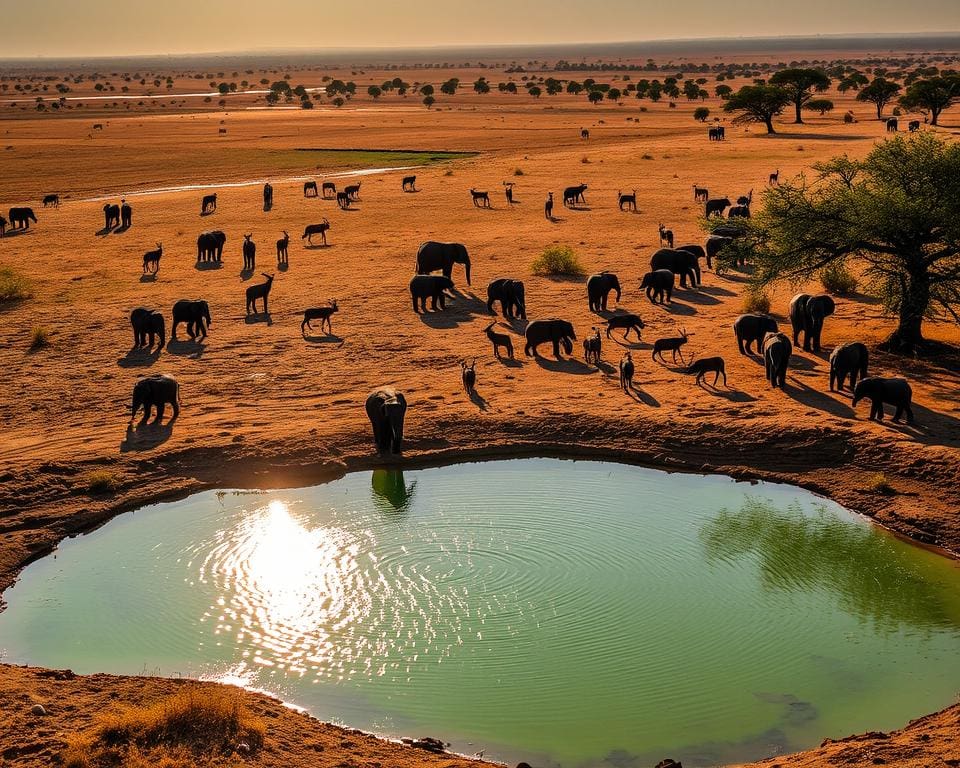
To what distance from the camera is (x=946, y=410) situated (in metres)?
20.8

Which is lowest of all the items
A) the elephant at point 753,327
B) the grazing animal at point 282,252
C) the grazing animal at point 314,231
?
the elephant at point 753,327

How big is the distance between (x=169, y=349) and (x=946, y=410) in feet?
57.8

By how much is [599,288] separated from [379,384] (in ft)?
26.7

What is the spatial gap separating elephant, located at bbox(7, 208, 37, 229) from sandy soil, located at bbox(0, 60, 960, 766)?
0.98m

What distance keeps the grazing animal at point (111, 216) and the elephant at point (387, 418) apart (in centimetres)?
2785

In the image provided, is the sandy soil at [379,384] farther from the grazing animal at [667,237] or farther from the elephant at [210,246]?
the elephant at [210,246]

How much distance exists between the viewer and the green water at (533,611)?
1286 centimetres

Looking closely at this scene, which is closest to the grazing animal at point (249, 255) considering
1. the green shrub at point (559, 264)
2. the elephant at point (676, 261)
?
the green shrub at point (559, 264)

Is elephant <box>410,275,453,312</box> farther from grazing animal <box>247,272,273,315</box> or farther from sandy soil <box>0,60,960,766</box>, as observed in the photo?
grazing animal <box>247,272,273,315</box>

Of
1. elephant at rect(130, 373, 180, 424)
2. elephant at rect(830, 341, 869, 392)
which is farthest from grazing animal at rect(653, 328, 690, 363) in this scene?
elephant at rect(130, 373, 180, 424)

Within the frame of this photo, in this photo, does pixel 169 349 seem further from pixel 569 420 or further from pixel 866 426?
pixel 866 426

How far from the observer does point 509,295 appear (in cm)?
2881

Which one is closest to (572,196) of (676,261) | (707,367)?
(676,261)

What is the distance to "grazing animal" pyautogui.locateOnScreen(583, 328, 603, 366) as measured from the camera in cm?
2456
